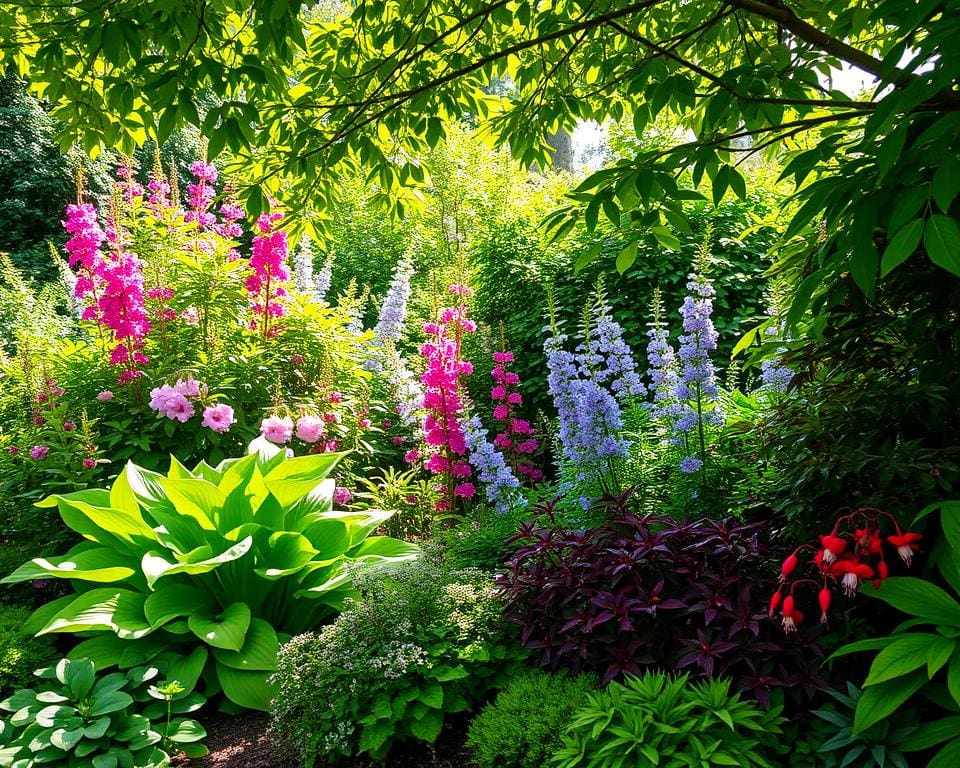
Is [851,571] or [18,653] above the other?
[851,571]

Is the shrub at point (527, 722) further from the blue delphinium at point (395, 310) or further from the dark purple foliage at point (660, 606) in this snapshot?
the blue delphinium at point (395, 310)

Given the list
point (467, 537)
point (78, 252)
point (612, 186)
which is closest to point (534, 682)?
point (467, 537)

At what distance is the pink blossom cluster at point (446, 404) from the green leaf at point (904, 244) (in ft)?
9.80

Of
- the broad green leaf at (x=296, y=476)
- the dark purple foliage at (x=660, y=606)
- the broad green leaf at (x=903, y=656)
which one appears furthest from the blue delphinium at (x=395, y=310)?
the broad green leaf at (x=903, y=656)

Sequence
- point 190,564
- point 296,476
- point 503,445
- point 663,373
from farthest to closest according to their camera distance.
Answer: point 503,445 < point 296,476 < point 663,373 < point 190,564

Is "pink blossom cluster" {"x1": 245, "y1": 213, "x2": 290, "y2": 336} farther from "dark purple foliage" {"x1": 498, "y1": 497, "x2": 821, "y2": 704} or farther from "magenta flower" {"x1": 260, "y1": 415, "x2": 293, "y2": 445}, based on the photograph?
"dark purple foliage" {"x1": 498, "y1": 497, "x2": 821, "y2": 704}

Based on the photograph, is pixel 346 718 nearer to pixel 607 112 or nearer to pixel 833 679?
pixel 833 679

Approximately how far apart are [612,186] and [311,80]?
157cm

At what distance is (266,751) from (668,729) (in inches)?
65.4

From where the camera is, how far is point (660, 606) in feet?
7.55

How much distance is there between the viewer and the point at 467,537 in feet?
11.9

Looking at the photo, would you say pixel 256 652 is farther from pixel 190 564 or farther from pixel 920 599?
pixel 920 599

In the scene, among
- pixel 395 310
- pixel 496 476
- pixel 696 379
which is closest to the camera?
pixel 696 379

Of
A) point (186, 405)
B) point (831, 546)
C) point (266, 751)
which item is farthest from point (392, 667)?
point (186, 405)
